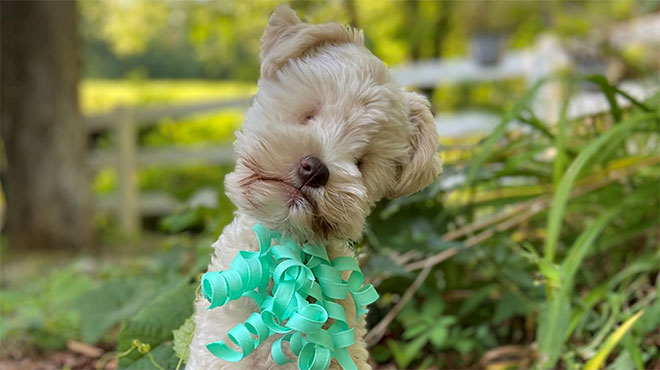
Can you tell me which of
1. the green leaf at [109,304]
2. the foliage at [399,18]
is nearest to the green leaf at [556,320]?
the green leaf at [109,304]

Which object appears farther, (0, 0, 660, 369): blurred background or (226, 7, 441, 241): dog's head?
(0, 0, 660, 369): blurred background

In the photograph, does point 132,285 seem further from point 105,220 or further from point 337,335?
point 105,220

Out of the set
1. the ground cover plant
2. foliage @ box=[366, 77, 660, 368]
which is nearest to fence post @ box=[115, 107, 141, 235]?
the ground cover plant

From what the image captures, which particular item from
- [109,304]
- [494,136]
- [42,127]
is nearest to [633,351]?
[494,136]

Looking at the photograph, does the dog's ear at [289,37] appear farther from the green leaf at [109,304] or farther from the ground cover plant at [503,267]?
the green leaf at [109,304]

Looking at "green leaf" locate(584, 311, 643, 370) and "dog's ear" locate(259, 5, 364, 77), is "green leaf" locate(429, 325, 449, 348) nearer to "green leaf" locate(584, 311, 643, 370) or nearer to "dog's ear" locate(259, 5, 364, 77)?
"green leaf" locate(584, 311, 643, 370)

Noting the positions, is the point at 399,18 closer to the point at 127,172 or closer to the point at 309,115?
the point at 127,172

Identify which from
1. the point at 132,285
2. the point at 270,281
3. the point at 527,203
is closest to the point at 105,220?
the point at 132,285
